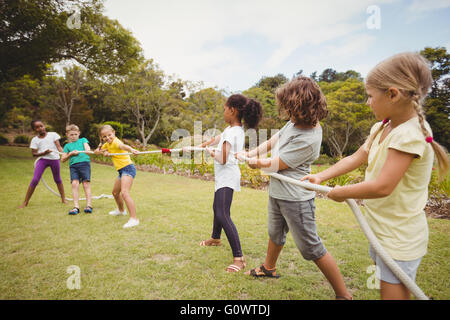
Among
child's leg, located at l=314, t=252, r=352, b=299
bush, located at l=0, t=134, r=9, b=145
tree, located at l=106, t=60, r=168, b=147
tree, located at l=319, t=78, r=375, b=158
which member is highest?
tree, located at l=106, t=60, r=168, b=147

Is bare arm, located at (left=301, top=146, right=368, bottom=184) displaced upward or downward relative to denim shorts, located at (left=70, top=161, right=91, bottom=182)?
upward

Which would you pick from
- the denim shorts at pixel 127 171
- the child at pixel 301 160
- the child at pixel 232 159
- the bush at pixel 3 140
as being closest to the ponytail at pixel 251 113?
the child at pixel 232 159

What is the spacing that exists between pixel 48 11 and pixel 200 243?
14630 millimetres

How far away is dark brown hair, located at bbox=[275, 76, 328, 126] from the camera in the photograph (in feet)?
6.24

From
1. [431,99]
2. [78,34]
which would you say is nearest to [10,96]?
[78,34]

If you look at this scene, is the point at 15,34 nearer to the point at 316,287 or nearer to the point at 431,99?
the point at 316,287

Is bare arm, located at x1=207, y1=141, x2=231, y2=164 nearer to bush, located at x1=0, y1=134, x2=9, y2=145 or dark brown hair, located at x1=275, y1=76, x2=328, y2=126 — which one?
dark brown hair, located at x1=275, y1=76, x2=328, y2=126

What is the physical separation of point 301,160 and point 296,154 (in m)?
0.08

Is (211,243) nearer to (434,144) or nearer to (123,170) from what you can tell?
(123,170)

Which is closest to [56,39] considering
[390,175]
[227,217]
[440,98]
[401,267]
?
[227,217]

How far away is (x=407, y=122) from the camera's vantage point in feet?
4.43

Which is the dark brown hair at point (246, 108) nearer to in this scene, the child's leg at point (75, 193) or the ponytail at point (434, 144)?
the ponytail at point (434, 144)

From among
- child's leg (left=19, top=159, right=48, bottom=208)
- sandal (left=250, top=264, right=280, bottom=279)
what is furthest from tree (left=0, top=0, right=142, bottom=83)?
sandal (left=250, top=264, right=280, bottom=279)

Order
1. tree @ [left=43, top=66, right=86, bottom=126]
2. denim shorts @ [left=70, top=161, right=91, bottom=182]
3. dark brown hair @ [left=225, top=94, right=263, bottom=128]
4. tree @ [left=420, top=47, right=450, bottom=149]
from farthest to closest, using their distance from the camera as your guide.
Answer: tree @ [left=43, top=66, right=86, bottom=126] → tree @ [left=420, top=47, right=450, bottom=149] → denim shorts @ [left=70, top=161, right=91, bottom=182] → dark brown hair @ [left=225, top=94, right=263, bottom=128]
